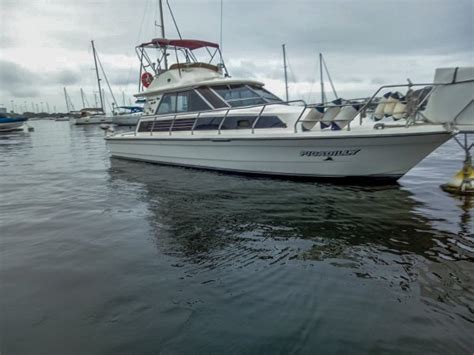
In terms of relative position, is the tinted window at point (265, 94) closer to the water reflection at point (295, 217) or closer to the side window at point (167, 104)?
the side window at point (167, 104)

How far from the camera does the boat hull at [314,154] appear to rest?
6695 mm

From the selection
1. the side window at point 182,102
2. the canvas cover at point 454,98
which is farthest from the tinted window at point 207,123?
the canvas cover at point 454,98

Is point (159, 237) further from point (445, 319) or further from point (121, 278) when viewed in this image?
point (445, 319)

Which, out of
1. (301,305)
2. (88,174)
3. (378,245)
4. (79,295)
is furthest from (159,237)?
(88,174)

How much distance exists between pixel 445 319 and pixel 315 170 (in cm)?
516

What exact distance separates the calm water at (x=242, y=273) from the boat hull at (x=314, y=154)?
23.6 inches

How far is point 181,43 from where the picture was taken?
11867mm

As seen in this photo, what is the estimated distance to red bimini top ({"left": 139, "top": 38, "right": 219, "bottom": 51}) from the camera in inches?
458

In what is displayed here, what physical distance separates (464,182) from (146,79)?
10944 mm

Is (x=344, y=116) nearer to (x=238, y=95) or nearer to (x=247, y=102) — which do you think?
(x=247, y=102)

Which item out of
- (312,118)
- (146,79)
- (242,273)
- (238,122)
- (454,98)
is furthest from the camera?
(146,79)

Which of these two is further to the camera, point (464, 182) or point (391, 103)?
point (391, 103)

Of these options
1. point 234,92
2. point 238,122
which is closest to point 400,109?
point 238,122

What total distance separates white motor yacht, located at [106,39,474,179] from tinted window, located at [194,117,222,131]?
29mm
